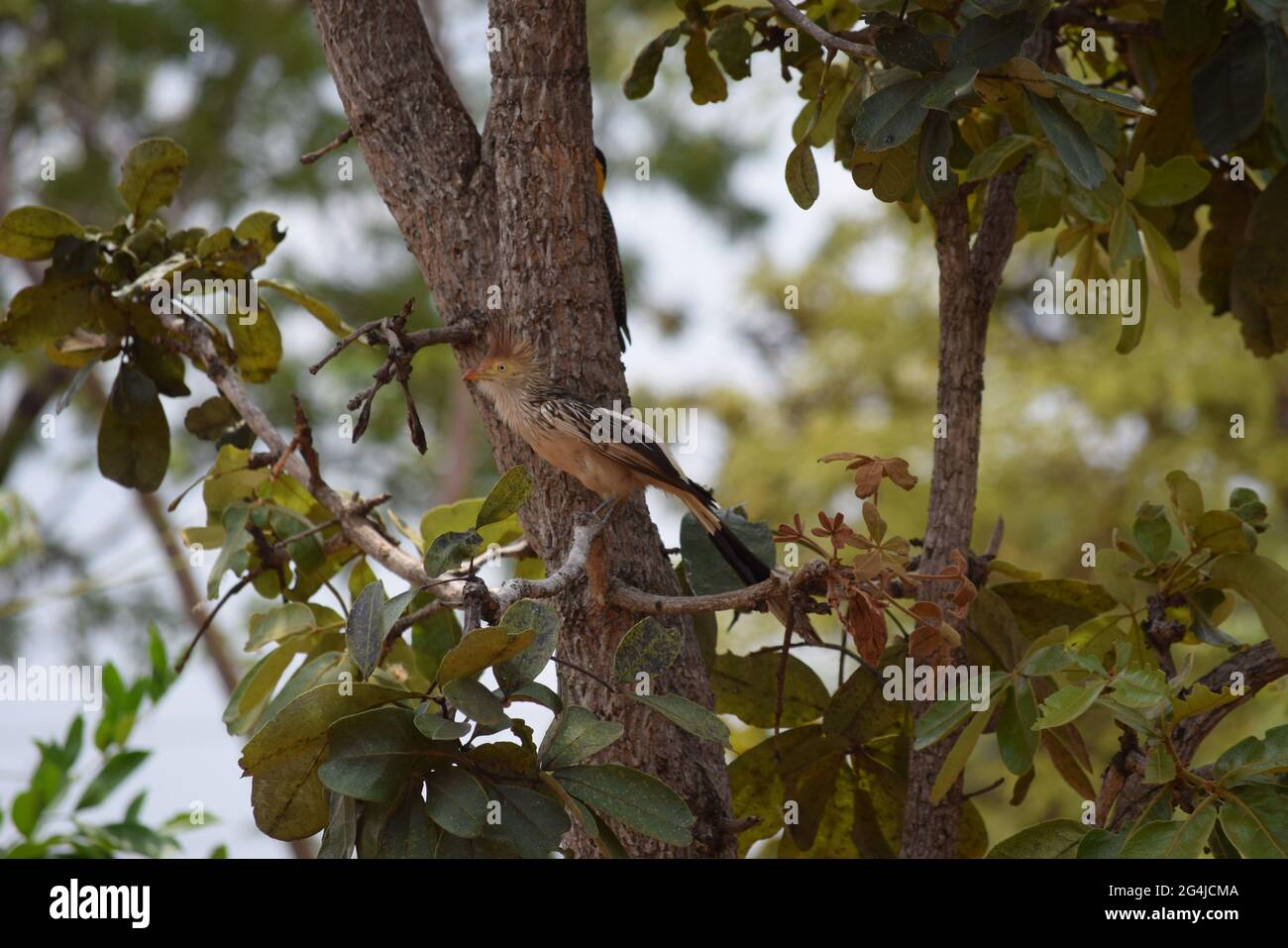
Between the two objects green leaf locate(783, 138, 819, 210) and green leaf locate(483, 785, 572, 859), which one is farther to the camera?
green leaf locate(783, 138, 819, 210)

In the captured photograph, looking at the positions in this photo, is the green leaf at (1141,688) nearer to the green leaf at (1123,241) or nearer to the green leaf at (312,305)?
the green leaf at (1123,241)

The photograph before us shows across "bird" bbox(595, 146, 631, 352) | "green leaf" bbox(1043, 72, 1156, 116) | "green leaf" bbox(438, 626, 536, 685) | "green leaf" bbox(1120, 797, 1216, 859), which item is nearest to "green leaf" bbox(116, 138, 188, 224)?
"bird" bbox(595, 146, 631, 352)

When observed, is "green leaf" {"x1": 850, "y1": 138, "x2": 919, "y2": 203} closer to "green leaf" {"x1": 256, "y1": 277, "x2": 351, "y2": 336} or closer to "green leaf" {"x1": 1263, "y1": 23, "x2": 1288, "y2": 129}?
"green leaf" {"x1": 1263, "y1": 23, "x2": 1288, "y2": 129}

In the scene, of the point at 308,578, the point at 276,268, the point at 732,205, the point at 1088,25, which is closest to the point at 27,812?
the point at 308,578

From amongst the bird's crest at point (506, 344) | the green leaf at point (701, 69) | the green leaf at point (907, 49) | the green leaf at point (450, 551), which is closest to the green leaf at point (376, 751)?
the green leaf at point (450, 551)

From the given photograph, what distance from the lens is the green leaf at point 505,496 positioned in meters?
0.95

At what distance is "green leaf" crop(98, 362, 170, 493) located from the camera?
1.34 meters

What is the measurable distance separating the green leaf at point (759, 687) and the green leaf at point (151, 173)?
2.47ft

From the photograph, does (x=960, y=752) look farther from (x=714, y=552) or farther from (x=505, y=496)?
(x=505, y=496)

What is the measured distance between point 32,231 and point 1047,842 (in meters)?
1.08

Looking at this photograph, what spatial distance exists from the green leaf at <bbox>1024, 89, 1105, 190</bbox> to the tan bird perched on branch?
1.27 ft

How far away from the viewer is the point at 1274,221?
1268 mm
